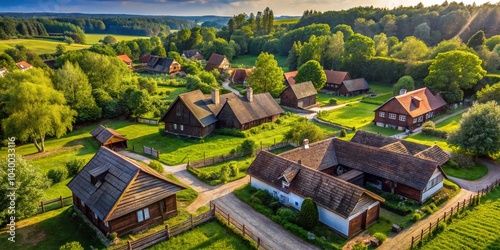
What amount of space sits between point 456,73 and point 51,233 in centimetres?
6802

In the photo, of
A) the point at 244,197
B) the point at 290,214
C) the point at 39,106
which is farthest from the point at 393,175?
the point at 39,106

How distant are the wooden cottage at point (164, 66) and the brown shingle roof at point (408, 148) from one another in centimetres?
8170

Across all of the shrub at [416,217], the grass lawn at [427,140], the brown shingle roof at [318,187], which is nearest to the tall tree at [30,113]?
the brown shingle roof at [318,187]

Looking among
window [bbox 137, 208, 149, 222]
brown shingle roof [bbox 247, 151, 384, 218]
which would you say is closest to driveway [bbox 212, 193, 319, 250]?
brown shingle roof [bbox 247, 151, 384, 218]

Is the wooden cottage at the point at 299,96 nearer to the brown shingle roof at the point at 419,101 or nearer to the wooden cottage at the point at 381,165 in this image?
the brown shingle roof at the point at 419,101

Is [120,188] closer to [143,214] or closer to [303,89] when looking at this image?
[143,214]

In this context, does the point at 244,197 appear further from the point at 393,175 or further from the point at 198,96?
the point at 198,96

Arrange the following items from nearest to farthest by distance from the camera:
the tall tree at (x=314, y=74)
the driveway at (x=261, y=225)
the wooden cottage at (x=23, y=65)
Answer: the driveway at (x=261, y=225) → the tall tree at (x=314, y=74) → the wooden cottage at (x=23, y=65)

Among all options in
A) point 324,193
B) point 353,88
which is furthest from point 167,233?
point 353,88

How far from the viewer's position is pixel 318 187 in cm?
2742

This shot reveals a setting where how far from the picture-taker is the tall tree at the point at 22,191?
25.2m

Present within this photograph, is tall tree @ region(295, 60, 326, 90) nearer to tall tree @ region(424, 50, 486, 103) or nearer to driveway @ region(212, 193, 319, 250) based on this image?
tall tree @ region(424, 50, 486, 103)

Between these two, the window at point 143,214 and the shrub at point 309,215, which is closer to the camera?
the shrub at point 309,215

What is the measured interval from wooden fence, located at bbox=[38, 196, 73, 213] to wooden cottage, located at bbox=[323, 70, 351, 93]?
66852mm
